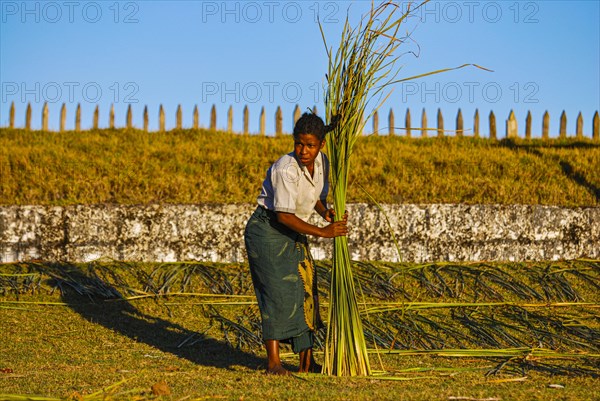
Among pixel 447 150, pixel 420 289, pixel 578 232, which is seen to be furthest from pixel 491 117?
pixel 420 289

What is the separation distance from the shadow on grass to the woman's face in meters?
1.49

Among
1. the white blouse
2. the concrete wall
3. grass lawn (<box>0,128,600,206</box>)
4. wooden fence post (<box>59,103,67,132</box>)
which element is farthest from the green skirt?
wooden fence post (<box>59,103,67,132</box>)

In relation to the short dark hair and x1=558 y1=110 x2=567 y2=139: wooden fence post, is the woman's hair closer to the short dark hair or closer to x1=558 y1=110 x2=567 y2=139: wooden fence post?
the short dark hair

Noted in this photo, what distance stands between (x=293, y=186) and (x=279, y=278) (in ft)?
1.89

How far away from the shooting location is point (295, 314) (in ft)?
13.7

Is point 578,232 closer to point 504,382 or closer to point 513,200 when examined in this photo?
point 513,200

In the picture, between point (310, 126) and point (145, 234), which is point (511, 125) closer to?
point (145, 234)

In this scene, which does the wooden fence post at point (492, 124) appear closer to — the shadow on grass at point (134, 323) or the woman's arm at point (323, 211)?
the shadow on grass at point (134, 323)

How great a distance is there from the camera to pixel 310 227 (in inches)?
153

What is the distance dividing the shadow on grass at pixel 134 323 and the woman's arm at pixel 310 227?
1.17 meters

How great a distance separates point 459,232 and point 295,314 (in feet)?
13.7

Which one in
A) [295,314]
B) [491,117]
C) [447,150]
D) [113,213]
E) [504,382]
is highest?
[491,117]

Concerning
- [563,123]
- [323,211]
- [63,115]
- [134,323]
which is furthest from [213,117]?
[323,211]

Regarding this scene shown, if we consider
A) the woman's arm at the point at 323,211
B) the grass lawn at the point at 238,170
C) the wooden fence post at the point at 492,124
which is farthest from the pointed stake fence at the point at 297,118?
the woman's arm at the point at 323,211
